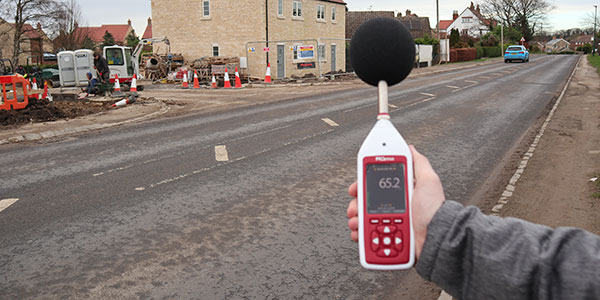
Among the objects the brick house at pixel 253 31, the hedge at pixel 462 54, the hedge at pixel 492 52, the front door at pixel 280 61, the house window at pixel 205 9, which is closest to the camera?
the brick house at pixel 253 31

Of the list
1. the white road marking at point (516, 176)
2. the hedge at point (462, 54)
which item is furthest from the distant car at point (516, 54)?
the white road marking at point (516, 176)

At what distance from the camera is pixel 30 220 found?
5934mm

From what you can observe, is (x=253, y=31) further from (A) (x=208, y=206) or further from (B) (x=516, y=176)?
(A) (x=208, y=206)

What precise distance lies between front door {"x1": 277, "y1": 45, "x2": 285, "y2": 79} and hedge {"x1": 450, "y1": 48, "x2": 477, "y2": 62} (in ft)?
86.1

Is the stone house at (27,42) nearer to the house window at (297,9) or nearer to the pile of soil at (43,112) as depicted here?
the house window at (297,9)

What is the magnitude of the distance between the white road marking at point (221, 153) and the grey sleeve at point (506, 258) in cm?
798

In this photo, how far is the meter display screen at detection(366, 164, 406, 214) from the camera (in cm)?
136

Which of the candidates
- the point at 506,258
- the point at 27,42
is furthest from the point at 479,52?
the point at 506,258

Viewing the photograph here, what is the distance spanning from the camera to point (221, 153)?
957cm

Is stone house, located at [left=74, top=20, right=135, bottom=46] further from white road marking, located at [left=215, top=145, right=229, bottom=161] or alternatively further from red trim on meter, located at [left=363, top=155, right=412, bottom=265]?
red trim on meter, located at [left=363, top=155, right=412, bottom=265]

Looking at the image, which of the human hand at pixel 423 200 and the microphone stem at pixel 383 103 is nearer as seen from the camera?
the human hand at pixel 423 200

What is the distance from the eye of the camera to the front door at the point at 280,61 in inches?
1379

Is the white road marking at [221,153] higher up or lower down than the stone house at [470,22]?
lower down

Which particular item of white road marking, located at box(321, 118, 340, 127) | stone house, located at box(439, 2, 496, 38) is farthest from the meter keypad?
stone house, located at box(439, 2, 496, 38)
